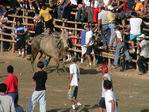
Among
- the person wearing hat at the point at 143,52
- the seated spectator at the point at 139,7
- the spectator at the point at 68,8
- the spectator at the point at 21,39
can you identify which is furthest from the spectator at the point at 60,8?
the person wearing hat at the point at 143,52

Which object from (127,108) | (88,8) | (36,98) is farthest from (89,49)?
(36,98)

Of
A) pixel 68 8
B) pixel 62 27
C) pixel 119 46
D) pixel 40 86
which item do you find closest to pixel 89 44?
pixel 119 46

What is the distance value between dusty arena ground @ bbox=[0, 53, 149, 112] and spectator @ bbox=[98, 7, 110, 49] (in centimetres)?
158

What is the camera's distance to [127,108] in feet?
70.0

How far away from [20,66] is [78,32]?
11.5ft

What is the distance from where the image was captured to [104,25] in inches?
1171

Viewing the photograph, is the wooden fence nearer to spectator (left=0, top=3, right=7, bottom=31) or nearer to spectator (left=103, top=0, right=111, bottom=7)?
A: spectator (left=0, top=3, right=7, bottom=31)

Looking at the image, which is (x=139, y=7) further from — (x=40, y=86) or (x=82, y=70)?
(x=40, y=86)

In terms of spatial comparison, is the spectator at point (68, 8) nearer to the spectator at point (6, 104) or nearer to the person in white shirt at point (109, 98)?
the person in white shirt at point (109, 98)

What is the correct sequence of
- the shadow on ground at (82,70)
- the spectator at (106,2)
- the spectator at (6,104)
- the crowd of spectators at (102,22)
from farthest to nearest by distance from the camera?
the spectator at (106,2) → the shadow on ground at (82,70) → the crowd of spectators at (102,22) → the spectator at (6,104)

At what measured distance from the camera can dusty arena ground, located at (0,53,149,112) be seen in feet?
71.5

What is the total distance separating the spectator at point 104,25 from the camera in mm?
29500

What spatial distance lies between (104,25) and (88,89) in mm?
5602

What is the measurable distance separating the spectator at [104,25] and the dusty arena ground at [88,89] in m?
1.58
